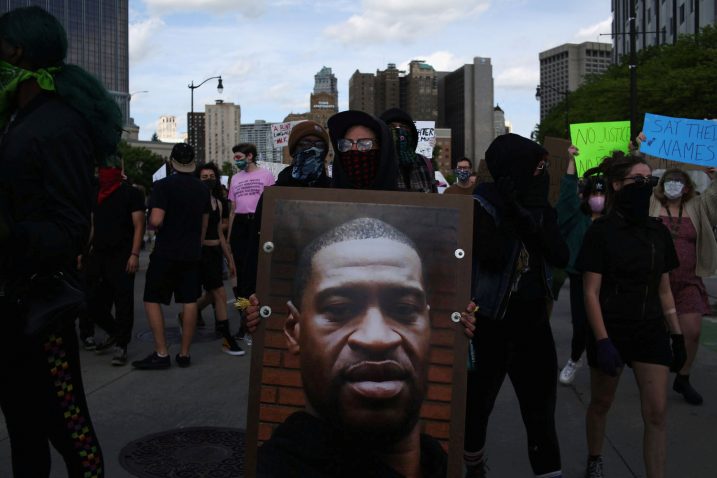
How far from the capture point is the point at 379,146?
10.5ft

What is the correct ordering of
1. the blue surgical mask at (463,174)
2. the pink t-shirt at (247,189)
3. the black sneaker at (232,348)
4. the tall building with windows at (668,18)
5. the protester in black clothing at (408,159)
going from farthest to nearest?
the tall building with windows at (668,18), the blue surgical mask at (463,174), the pink t-shirt at (247,189), the black sneaker at (232,348), the protester in black clothing at (408,159)

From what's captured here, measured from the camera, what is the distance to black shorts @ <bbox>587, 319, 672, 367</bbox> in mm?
4082

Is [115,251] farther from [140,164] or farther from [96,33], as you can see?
[96,33]

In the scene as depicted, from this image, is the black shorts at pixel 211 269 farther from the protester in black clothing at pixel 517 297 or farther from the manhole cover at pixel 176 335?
the protester in black clothing at pixel 517 297

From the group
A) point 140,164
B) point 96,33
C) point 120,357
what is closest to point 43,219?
Result: point 120,357

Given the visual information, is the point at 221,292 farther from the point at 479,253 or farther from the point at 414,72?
the point at 414,72

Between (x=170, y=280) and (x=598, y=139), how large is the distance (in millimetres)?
5263

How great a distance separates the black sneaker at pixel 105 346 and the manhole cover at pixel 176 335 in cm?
56

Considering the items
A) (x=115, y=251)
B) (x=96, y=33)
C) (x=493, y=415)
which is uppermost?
(x=96, y=33)

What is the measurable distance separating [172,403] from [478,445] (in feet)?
9.66

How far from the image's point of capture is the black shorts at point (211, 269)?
Result: 832 cm

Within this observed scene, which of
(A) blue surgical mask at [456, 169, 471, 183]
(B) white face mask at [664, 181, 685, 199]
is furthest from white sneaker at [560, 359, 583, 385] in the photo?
(A) blue surgical mask at [456, 169, 471, 183]

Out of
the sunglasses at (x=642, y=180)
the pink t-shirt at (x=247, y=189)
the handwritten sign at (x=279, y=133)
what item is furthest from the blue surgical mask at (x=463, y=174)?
the handwritten sign at (x=279, y=133)

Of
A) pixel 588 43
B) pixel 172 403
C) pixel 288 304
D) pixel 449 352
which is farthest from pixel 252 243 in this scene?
pixel 588 43
